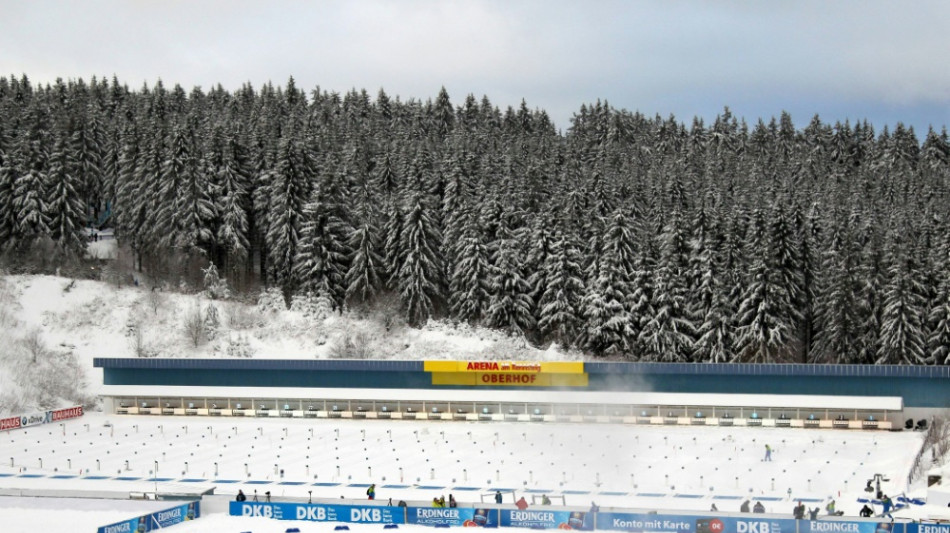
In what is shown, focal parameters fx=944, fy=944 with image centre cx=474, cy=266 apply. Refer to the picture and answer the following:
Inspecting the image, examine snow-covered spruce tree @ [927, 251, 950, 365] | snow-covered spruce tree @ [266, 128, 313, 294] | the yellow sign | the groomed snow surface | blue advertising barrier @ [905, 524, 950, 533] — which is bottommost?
the groomed snow surface

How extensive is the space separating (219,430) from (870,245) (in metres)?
49.7

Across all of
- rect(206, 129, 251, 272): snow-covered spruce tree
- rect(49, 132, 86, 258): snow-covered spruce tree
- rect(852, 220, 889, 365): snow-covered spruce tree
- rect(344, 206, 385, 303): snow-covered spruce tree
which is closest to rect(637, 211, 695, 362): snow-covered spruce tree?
rect(852, 220, 889, 365): snow-covered spruce tree

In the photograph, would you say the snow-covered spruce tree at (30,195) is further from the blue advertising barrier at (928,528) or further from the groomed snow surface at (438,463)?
the blue advertising barrier at (928,528)

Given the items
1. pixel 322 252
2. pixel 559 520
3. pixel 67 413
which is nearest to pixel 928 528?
pixel 559 520

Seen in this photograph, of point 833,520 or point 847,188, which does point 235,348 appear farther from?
point 847,188

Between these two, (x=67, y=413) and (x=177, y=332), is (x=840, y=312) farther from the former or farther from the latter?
(x=67, y=413)

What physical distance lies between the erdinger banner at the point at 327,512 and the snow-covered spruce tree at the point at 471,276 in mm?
38537

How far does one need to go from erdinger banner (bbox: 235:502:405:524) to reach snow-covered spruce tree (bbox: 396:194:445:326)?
129 ft

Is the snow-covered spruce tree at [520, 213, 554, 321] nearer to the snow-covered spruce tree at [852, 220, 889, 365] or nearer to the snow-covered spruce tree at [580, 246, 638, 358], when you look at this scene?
the snow-covered spruce tree at [580, 246, 638, 358]

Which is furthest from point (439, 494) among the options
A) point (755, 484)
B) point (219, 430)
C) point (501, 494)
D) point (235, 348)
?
point (235, 348)

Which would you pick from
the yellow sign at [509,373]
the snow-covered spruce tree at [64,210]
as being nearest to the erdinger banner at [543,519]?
the yellow sign at [509,373]

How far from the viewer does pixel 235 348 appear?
76.0 m

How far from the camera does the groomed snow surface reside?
135 feet

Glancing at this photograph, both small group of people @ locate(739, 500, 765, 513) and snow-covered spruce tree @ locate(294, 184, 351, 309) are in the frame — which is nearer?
small group of people @ locate(739, 500, 765, 513)
